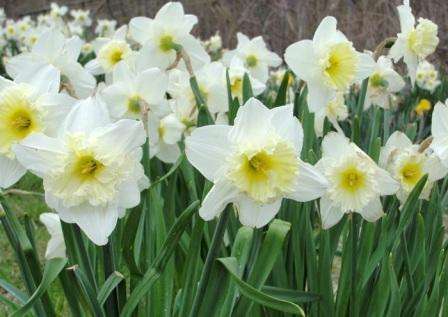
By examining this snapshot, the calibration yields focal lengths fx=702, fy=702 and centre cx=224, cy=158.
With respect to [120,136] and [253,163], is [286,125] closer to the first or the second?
[253,163]

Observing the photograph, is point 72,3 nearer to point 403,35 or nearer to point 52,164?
point 403,35

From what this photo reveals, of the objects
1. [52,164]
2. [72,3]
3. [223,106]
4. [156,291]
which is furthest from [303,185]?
[72,3]

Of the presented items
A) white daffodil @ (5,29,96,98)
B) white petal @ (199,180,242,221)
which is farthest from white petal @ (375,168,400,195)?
white daffodil @ (5,29,96,98)

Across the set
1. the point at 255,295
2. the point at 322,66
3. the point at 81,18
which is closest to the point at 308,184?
the point at 255,295

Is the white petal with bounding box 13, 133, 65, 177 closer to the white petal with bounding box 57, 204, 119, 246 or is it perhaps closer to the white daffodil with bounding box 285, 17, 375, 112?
the white petal with bounding box 57, 204, 119, 246

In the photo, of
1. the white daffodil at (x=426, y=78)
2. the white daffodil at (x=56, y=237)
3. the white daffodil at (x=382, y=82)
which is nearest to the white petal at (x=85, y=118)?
the white daffodil at (x=56, y=237)

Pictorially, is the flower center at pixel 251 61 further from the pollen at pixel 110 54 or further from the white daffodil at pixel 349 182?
the white daffodil at pixel 349 182
